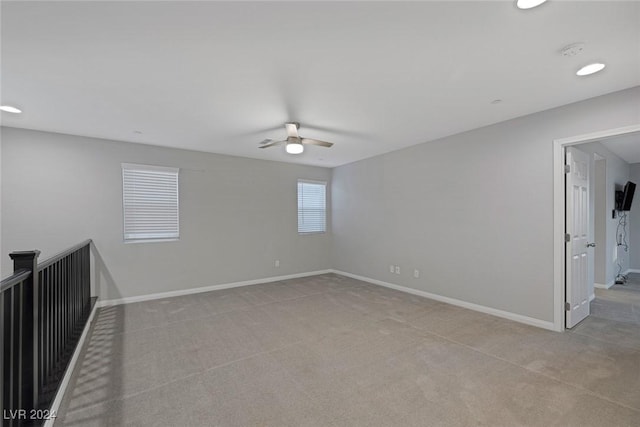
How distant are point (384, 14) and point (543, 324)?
3.73 meters

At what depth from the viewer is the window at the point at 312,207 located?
20.7 feet

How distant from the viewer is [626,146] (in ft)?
15.7

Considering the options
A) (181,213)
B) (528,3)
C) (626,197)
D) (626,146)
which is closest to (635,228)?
(626,197)

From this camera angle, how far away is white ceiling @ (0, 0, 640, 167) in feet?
5.57

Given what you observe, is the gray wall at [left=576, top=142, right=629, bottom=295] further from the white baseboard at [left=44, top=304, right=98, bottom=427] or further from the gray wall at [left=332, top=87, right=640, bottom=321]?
the white baseboard at [left=44, top=304, right=98, bottom=427]

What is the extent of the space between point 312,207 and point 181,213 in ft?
9.23

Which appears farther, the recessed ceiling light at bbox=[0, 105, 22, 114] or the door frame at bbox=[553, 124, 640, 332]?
the door frame at bbox=[553, 124, 640, 332]

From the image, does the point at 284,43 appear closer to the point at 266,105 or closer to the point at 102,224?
the point at 266,105

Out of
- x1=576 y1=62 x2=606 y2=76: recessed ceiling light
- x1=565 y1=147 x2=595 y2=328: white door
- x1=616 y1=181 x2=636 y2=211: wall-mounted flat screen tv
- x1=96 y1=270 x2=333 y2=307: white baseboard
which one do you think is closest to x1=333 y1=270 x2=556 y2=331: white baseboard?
x1=565 y1=147 x2=595 y2=328: white door

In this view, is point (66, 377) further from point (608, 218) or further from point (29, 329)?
point (608, 218)

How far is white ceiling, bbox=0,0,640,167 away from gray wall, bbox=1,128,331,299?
0.59 m

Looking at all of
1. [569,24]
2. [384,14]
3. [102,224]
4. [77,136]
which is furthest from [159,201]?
[569,24]

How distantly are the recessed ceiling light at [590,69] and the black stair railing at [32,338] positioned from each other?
13.8 feet

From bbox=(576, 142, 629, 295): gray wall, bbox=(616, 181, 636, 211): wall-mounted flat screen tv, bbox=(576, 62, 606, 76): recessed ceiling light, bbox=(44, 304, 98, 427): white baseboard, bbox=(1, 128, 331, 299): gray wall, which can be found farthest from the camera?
bbox=(616, 181, 636, 211): wall-mounted flat screen tv
